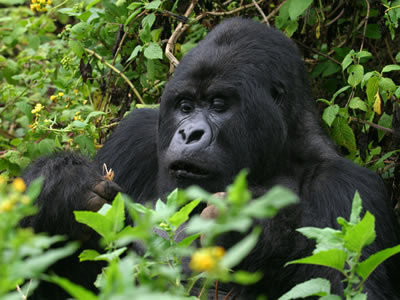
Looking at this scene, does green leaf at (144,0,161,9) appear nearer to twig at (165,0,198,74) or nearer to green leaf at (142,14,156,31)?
green leaf at (142,14,156,31)

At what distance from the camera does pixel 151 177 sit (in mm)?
3871

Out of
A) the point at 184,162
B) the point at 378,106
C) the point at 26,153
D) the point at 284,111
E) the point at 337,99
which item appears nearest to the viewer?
the point at 184,162

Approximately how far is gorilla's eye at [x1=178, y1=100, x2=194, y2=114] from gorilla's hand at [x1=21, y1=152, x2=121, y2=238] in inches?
20.2

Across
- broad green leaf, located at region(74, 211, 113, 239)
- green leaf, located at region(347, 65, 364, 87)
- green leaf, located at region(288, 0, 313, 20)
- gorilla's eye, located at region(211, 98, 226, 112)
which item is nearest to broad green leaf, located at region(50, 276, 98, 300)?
broad green leaf, located at region(74, 211, 113, 239)

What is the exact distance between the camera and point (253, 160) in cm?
329

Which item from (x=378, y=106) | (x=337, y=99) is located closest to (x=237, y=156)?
(x=378, y=106)

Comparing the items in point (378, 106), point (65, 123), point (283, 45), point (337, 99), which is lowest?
point (65, 123)

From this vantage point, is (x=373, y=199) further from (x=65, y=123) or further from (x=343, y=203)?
(x=65, y=123)

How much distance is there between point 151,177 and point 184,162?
2.70 feet

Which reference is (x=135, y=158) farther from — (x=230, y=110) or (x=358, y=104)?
(x=358, y=104)

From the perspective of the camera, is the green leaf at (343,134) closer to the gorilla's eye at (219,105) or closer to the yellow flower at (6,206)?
the gorilla's eye at (219,105)

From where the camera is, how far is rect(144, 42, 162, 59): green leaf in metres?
4.38

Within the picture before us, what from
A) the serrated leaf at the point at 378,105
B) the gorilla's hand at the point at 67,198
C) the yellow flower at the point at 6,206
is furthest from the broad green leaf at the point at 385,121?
the yellow flower at the point at 6,206

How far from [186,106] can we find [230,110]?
0.76 feet
